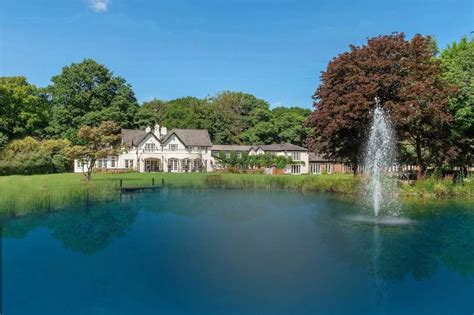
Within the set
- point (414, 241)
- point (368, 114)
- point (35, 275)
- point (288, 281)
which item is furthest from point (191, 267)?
point (368, 114)

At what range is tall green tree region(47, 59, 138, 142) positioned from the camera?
177 feet

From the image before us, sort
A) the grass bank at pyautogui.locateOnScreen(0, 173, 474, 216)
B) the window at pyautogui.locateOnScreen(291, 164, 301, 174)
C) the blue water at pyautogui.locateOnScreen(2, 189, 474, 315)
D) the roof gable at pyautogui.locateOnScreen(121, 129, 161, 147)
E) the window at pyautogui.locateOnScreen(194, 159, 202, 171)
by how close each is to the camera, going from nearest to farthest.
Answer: the blue water at pyautogui.locateOnScreen(2, 189, 474, 315) → the grass bank at pyautogui.locateOnScreen(0, 173, 474, 216) → the roof gable at pyautogui.locateOnScreen(121, 129, 161, 147) → the window at pyautogui.locateOnScreen(194, 159, 202, 171) → the window at pyautogui.locateOnScreen(291, 164, 301, 174)

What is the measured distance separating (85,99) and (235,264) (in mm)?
52037

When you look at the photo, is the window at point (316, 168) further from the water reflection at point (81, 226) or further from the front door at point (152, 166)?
the water reflection at point (81, 226)

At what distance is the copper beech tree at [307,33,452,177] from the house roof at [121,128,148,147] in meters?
31.6

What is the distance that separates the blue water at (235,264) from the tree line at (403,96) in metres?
8.69

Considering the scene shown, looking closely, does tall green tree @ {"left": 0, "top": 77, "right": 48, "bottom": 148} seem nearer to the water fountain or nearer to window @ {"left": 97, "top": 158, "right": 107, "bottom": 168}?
window @ {"left": 97, "top": 158, "right": 107, "bottom": 168}

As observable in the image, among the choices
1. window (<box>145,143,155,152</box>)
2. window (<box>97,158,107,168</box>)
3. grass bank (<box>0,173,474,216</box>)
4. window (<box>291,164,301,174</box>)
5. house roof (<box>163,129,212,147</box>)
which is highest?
house roof (<box>163,129,212,147</box>)

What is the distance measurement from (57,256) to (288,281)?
6.33 m

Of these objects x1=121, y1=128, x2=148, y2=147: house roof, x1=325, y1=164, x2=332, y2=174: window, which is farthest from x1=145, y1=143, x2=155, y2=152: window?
x1=325, y1=164, x2=332, y2=174: window

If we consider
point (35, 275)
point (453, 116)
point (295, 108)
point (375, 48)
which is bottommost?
point (35, 275)

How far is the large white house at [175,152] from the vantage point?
2074 inches

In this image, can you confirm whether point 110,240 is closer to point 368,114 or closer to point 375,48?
point 368,114

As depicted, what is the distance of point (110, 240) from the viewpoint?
488 inches
